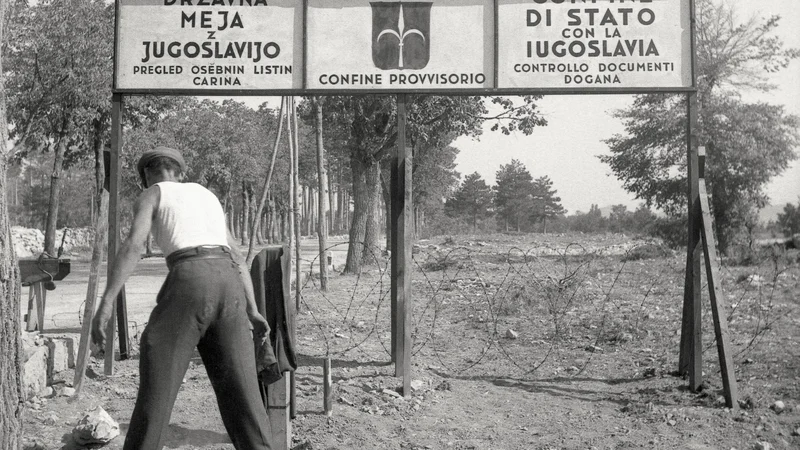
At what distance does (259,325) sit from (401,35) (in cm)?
367

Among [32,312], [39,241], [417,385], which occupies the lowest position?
[417,385]

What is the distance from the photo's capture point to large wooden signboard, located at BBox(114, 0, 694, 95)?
22.2 feet

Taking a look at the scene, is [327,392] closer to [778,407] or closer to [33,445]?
[33,445]

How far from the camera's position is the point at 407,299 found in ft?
21.9

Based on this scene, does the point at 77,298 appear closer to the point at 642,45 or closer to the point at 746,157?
the point at 642,45

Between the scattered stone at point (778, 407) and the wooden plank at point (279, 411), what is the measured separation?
408cm

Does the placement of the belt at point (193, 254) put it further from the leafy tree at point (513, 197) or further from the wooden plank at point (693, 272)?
the leafy tree at point (513, 197)

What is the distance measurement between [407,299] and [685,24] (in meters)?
3.69

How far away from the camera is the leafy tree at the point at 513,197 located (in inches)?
4611

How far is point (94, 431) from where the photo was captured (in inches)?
195

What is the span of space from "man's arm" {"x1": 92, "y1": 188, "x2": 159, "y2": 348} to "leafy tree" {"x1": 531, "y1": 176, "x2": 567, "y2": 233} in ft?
384

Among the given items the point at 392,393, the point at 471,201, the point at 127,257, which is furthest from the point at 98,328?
the point at 471,201

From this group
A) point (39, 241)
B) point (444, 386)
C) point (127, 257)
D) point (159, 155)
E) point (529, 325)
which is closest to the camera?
point (127, 257)

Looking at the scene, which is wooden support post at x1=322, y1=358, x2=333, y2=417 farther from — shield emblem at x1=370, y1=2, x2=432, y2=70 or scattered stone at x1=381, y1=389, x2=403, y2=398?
shield emblem at x1=370, y1=2, x2=432, y2=70
